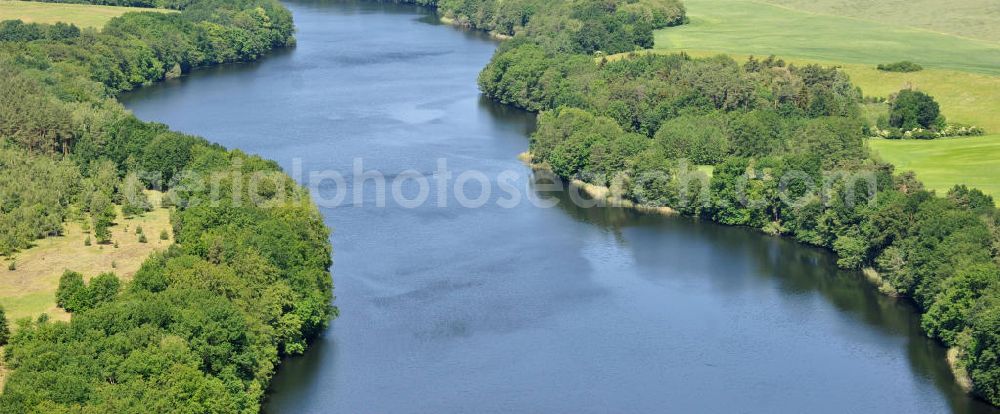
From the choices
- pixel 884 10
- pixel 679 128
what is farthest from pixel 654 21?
pixel 679 128

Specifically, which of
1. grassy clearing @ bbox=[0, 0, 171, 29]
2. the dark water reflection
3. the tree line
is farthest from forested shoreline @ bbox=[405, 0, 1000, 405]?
grassy clearing @ bbox=[0, 0, 171, 29]

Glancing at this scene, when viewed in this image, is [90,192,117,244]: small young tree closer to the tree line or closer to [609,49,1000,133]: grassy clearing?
the tree line

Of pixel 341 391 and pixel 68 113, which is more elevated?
pixel 68 113

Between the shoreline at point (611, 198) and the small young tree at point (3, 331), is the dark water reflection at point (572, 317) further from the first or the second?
the small young tree at point (3, 331)

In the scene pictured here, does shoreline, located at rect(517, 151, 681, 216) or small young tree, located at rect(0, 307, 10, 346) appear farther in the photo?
shoreline, located at rect(517, 151, 681, 216)

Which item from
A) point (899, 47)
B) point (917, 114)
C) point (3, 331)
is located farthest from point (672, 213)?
point (899, 47)

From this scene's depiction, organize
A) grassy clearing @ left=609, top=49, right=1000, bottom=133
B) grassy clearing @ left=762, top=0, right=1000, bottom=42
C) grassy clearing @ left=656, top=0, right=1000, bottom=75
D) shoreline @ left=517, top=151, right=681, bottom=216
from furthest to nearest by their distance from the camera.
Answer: grassy clearing @ left=762, top=0, right=1000, bottom=42 < grassy clearing @ left=656, top=0, right=1000, bottom=75 < grassy clearing @ left=609, top=49, right=1000, bottom=133 < shoreline @ left=517, top=151, right=681, bottom=216

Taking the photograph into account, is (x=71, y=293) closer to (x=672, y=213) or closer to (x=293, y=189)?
(x=293, y=189)

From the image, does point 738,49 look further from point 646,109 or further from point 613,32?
point 646,109
